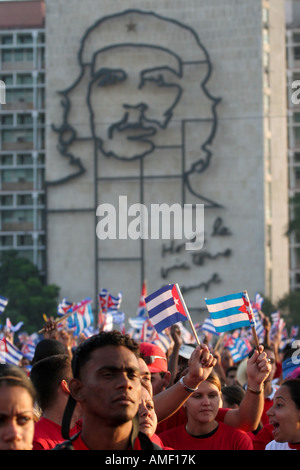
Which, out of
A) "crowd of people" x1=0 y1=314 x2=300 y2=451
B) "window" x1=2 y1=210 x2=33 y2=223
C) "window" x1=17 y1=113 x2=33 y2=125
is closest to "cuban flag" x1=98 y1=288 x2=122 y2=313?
"crowd of people" x1=0 y1=314 x2=300 y2=451

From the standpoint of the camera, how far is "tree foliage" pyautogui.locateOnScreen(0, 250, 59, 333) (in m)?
44.8

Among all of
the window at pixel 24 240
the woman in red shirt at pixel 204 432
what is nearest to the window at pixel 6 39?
the window at pixel 24 240

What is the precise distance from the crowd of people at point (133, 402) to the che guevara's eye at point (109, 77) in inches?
1780

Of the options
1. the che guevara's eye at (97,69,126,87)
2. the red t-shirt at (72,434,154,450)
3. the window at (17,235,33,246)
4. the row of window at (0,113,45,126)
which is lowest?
the red t-shirt at (72,434,154,450)

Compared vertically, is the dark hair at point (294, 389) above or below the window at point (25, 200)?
below

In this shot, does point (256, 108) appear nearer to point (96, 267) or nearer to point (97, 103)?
point (97, 103)

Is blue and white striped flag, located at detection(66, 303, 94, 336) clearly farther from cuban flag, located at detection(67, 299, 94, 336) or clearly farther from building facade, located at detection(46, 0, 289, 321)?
building facade, located at detection(46, 0, 289, 321)

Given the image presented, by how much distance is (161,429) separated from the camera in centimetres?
541

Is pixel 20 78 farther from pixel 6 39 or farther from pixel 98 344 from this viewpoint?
pixel 98 344

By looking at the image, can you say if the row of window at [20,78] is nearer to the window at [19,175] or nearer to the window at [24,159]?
the window at [24,159]

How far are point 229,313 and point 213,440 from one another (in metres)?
1.20

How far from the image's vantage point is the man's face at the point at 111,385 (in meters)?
3.36

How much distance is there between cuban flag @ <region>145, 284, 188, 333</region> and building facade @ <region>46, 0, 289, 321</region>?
141ft
